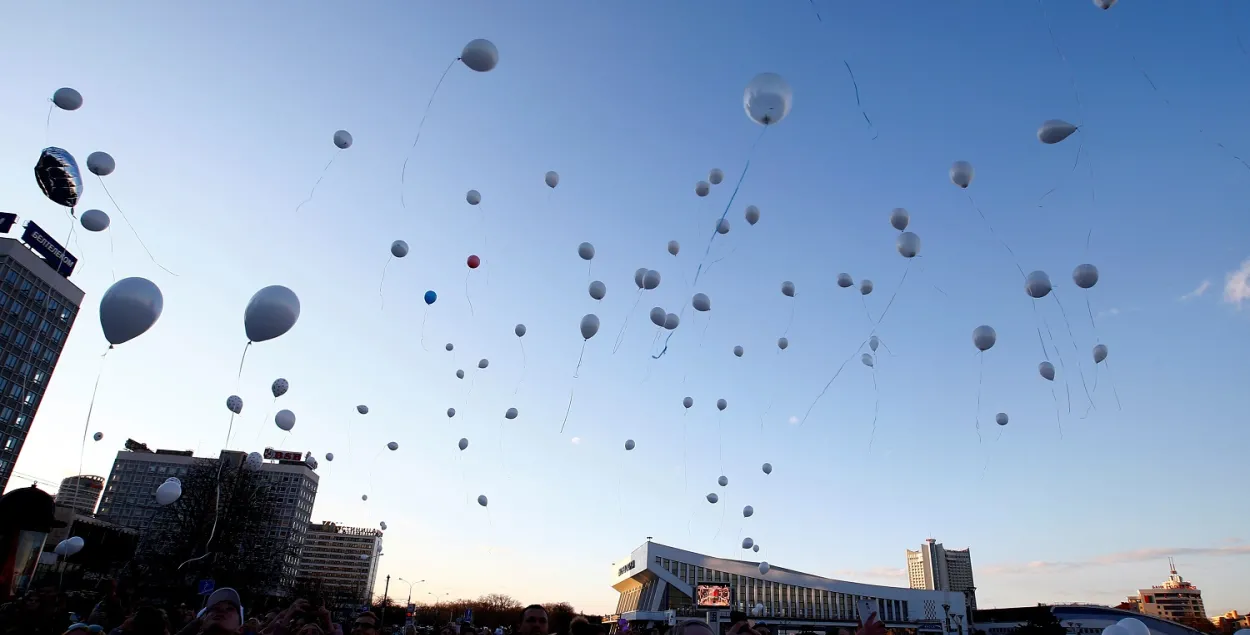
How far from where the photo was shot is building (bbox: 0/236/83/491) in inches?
2301

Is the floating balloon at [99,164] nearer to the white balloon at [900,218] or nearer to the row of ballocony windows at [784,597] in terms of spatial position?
the white balloon at [900,218]

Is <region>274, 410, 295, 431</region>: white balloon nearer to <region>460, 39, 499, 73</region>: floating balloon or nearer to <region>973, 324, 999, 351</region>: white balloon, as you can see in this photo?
<region>460, 39, 499, 73</region>: floating balloon

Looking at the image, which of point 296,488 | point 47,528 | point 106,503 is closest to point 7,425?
point 106,503

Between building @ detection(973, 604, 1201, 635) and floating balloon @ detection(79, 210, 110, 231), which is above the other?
floating balloon @ detection(79, 210, 110, 231)

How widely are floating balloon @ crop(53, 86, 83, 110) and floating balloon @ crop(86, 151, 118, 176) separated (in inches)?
26.7

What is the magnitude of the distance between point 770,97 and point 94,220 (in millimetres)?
9845

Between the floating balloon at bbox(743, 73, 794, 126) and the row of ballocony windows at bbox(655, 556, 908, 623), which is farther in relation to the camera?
the row of ballocony windows at bbox(655, 556, 908, 623)

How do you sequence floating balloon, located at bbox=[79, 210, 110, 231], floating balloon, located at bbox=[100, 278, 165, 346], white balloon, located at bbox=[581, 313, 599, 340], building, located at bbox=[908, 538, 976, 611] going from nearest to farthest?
floating balloon, located at bbox=[100, 278, 165, 346] < floating balloon, located at bbox=[79, 210, 110, 231] < white balloon, located at bbox=[581, 313, 599, 340] < building, located at bbox=[908, 538, 976, 611]

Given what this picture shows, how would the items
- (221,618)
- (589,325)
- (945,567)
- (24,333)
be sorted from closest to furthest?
(221,618) < (589,325) < (24,333) < (945,567)

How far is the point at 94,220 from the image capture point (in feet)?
33.0

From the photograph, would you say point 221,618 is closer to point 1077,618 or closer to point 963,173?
point 963,173

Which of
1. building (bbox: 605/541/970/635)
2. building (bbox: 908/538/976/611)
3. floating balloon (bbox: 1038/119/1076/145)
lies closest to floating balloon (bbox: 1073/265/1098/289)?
floating balloon (bbox: 1038/119/1076/145)

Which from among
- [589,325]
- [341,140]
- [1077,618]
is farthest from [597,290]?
[1077,618]

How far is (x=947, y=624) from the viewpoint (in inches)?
2247
